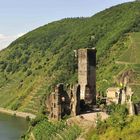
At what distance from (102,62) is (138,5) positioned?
3941cm

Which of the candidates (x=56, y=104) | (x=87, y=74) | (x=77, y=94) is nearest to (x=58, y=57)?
(x=87, y=74)

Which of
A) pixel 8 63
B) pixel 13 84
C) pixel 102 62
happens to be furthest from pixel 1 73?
pixel 102 62

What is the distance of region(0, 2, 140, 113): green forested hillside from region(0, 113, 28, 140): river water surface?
400 cm

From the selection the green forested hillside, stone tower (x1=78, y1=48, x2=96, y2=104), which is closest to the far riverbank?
the green forested hillside

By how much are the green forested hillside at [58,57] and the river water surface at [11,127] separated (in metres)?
4.00

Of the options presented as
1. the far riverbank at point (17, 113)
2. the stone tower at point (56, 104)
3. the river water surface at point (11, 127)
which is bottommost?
the river water surface at point (11, 127)

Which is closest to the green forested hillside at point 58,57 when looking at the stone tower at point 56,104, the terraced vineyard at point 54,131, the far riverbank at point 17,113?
the far riverbank at point 17,113

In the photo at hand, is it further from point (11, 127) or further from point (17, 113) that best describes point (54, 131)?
point (17, 113)

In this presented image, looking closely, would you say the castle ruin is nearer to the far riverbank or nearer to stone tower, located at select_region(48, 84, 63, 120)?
stone tower, located at select_region(48, 84, 63, 120)

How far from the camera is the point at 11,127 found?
79000 millimetres

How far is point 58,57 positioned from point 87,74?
82.1 m

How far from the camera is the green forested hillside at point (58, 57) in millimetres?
103375

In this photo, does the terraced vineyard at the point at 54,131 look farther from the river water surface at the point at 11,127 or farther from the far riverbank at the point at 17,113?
the far riverbank at the point at 17,113

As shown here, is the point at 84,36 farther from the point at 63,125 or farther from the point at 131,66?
the point at 63,125
